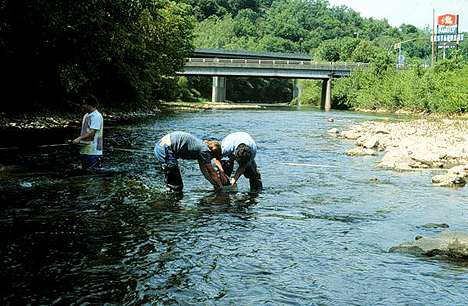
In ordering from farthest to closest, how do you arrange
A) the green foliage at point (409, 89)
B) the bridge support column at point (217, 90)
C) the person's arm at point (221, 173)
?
the bridge support column at point (217, 90)
the green foliage at point (409, 89)
the person's arm at point (221, 173)

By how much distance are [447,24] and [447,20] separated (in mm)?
1208

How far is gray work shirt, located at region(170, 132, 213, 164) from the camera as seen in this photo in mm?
11944

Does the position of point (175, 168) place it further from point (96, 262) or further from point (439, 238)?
point (439, 238)

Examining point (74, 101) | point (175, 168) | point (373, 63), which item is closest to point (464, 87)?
point (373, 63)

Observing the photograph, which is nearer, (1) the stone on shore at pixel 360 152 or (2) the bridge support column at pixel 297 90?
(1) the stone on shore at pixel 360 152

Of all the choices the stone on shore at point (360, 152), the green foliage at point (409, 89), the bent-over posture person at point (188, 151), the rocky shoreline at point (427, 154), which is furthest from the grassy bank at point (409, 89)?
the bent-over posture person at point (188, 151)

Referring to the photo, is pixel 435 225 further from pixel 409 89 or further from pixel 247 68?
pixel 247 68

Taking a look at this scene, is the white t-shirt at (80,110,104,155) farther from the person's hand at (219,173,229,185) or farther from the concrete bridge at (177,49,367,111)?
the concrete bridge at (177,49,367,111)

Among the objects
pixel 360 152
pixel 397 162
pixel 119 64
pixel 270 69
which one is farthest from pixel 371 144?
pixel 270 69

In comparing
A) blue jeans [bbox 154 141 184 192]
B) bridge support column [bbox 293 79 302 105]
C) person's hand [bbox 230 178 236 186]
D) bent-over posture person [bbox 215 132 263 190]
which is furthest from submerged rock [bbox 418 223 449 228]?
bridge support column [bbox 293 79 302 105]

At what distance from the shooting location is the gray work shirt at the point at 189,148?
11944 mm

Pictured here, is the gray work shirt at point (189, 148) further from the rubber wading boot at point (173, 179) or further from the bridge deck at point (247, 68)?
the bridge deck at point (247, 68)

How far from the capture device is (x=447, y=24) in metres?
136

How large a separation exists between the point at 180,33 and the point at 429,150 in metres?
Answer: 52.3
